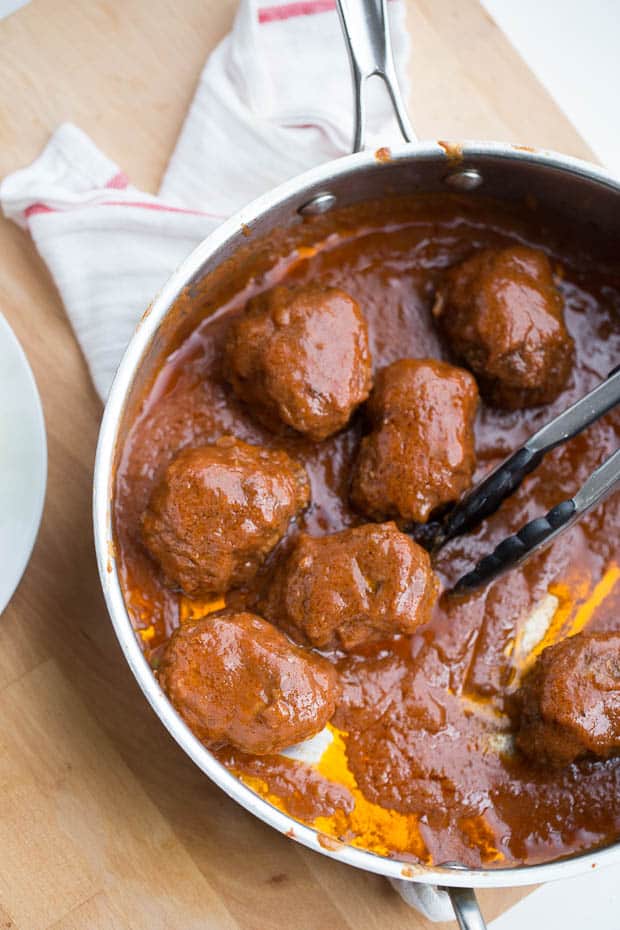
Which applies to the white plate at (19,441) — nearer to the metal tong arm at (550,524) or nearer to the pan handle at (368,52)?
the pan handle at (368,52)

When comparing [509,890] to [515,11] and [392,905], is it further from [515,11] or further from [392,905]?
[515,11]

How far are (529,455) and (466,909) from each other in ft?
2.77

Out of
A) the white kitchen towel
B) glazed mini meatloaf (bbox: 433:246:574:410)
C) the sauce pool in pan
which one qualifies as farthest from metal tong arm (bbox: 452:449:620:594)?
the white kitchen towel

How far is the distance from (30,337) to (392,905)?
143 cm

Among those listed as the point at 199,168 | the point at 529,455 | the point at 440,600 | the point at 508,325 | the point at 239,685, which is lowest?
the point at 440,600

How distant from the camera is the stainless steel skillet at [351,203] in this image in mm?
1733

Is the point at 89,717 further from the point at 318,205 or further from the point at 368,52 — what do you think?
the point at 368,52

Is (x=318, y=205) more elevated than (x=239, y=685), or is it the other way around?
(x=318, y=205)

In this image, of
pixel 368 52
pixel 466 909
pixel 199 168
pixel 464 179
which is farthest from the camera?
pixel 199 168

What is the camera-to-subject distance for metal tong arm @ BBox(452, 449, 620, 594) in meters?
1.87

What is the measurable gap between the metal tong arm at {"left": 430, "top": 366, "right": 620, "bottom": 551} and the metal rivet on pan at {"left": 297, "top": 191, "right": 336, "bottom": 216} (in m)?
0.62

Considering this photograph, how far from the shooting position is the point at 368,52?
1.91 m

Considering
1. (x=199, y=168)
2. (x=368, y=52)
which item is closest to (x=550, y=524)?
(x=368, y=52)

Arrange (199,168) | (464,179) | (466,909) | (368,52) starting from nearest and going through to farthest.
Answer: (466,909), (368,52), (464,179), (199,168)
